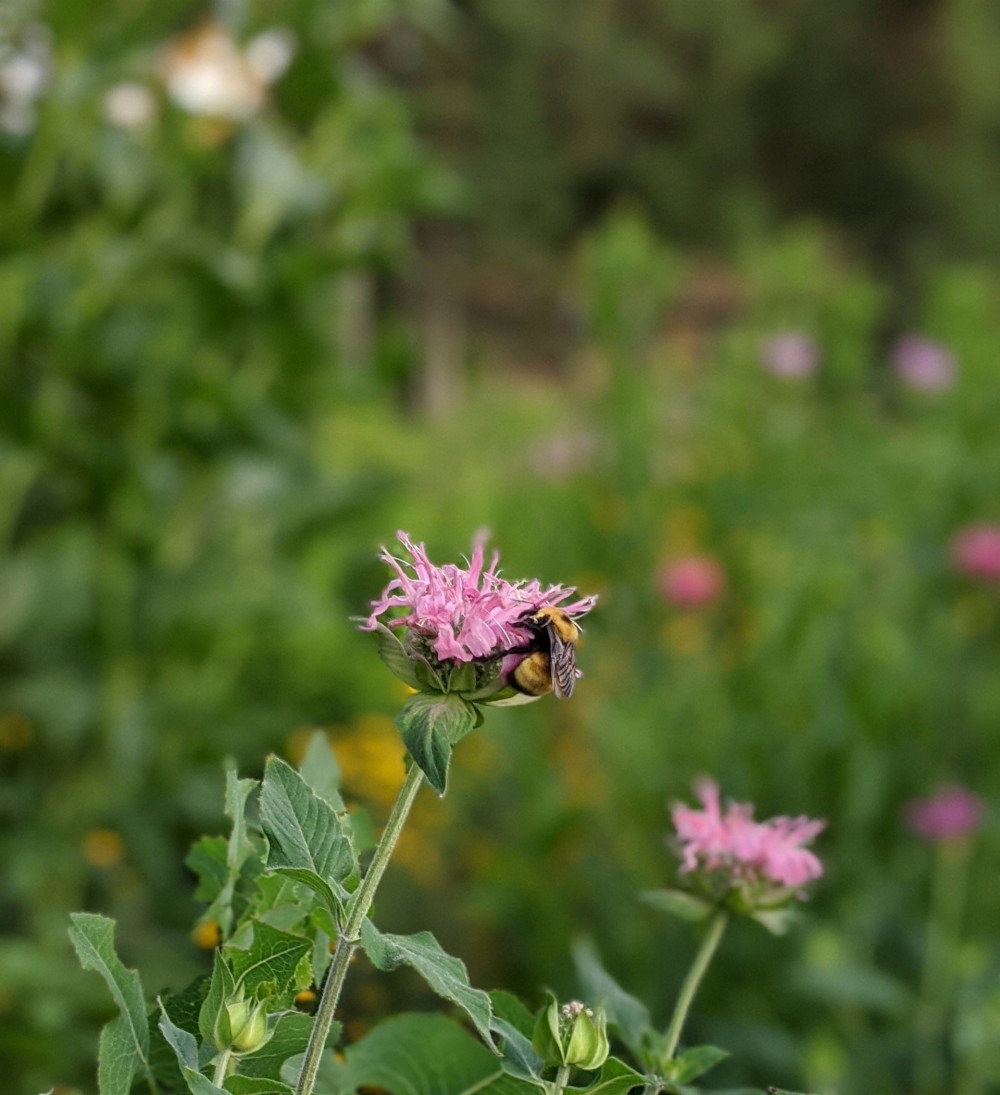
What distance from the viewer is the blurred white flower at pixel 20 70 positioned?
1.32 m

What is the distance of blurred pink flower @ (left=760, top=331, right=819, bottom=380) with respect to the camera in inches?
75.6

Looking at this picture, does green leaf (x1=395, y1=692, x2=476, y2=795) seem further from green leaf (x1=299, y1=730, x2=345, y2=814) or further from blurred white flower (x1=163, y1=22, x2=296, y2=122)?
blurred white flower (x1=163, y1=22, x2=296, y2=122)

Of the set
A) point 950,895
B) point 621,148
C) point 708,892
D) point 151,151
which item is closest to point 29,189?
point 151,151

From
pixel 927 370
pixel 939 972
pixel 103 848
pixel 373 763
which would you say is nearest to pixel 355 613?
pixel 373 763

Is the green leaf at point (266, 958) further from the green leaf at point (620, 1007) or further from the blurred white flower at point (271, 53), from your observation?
the blurred white flower at point (271, 53)

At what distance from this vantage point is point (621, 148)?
18.8 feet

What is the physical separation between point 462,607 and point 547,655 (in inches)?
0.7

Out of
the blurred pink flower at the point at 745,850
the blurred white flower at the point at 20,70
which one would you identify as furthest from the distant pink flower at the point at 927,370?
the blurred pink flower at the point at 745,850

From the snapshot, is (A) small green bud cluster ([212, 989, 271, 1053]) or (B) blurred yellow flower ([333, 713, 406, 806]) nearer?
(A) small green bud cluster ([212, 989, 271, 1053])

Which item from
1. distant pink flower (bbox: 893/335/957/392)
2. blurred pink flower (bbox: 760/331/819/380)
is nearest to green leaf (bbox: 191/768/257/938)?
blurred pink flower (bbox: 760/331/819/380)

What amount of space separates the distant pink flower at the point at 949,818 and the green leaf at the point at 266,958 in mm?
974

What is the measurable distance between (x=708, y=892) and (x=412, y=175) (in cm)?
119

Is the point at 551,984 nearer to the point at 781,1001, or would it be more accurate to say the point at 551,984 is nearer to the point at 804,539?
the point at 781,1001

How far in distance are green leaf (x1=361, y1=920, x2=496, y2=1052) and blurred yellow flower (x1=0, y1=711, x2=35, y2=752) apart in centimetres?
122
